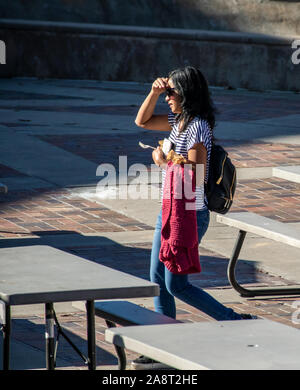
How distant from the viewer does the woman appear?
5457 mm

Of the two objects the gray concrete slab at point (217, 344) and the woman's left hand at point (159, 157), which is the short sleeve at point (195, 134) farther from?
the gray concrete slab at point (217, 344)

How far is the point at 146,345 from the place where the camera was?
385cm

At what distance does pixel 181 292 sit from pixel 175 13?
1635 centimetres

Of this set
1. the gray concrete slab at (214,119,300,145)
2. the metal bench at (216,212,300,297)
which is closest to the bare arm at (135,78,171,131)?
the metal bench at (216,212,300,297)

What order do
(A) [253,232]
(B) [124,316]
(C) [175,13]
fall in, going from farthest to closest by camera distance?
(C) [175,13]
(A) [253,232]
(B) [124,316]

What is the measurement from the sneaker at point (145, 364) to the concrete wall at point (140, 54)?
14748 mm

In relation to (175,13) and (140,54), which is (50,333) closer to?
(140,54)

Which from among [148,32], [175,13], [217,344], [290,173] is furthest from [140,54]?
[217,344]

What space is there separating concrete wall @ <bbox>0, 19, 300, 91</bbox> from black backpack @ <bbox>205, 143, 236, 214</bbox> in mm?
14171

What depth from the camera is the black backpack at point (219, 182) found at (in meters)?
5.49

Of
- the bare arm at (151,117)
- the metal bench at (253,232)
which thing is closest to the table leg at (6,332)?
the bare arm at (151,117)

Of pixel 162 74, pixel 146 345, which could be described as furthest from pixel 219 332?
pixel 162 74

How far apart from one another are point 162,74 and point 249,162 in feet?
29.9

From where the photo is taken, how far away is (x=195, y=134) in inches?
216
